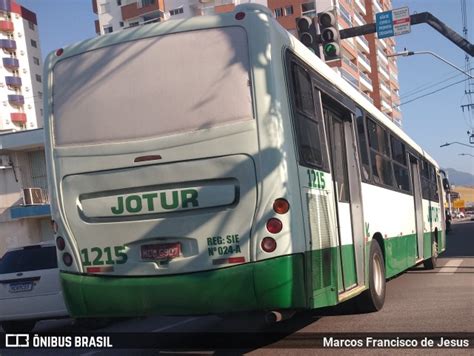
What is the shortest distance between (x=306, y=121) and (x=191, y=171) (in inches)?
54.6

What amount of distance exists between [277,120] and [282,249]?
1.22 meters

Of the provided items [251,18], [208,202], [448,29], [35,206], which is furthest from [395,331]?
[35,206]

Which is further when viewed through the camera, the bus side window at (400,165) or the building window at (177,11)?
the building window at (177,11)

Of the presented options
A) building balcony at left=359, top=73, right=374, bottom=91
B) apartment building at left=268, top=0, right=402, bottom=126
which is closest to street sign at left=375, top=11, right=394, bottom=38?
apartment building at left=268, top=0, right=402, bottom=126

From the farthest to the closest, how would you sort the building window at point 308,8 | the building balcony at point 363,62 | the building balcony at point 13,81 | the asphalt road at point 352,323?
the building balcony at point 13,81 < the building balcony at point 363,62 < the building window at point 308,8 < the asphalt road at point 352,323

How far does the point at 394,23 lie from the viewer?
49.6 ft

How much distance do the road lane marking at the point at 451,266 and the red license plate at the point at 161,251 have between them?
9.56 meters

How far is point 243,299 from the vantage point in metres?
5.55

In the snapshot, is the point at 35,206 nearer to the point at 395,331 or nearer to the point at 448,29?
the point at 448,29

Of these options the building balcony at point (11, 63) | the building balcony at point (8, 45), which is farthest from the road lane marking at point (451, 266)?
the building balcony at point (8, 45)

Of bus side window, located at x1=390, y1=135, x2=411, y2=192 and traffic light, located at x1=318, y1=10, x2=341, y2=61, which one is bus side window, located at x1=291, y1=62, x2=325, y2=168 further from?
traffic light, located at x1=318, y1=10, x2=341, y2=61

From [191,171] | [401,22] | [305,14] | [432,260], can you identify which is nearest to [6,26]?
[305,14]

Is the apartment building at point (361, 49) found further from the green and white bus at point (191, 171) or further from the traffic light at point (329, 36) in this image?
the green and white bus at point (191, 171)

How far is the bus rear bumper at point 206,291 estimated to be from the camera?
5.50 m
